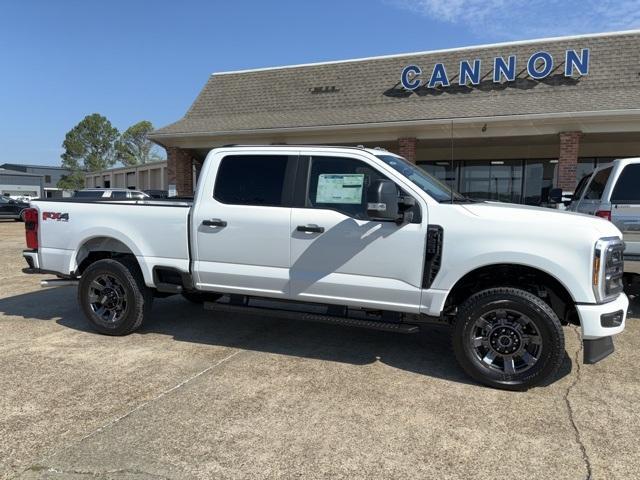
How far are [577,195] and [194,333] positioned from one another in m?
5.84

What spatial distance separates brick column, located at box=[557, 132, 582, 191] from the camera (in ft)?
42.7

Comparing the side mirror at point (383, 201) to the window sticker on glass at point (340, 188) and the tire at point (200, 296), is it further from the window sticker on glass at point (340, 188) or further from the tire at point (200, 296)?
the tire at point (200, 296)

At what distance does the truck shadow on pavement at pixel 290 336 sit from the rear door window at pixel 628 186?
8.26ft

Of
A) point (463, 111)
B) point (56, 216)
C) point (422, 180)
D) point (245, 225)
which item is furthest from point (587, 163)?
point (56, 216)

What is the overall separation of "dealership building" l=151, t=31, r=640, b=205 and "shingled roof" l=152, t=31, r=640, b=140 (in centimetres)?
4

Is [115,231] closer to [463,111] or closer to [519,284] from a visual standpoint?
[519,284]

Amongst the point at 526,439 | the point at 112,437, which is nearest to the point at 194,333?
the point at 112,437

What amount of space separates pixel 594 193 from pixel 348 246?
430 cm

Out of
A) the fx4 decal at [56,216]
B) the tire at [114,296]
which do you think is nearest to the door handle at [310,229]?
the tire at [114,296]

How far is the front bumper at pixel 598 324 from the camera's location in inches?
156

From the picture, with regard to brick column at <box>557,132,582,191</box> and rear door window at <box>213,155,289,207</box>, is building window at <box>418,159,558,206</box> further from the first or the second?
rear door window at <box>213,155,289,207</box>

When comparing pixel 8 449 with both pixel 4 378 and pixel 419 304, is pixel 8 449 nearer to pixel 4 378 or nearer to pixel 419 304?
pixel 4 378

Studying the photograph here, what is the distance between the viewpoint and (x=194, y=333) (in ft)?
18.8

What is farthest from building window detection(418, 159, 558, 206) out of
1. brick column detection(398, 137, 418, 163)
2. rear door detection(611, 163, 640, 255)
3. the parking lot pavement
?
the parking lot pavement
